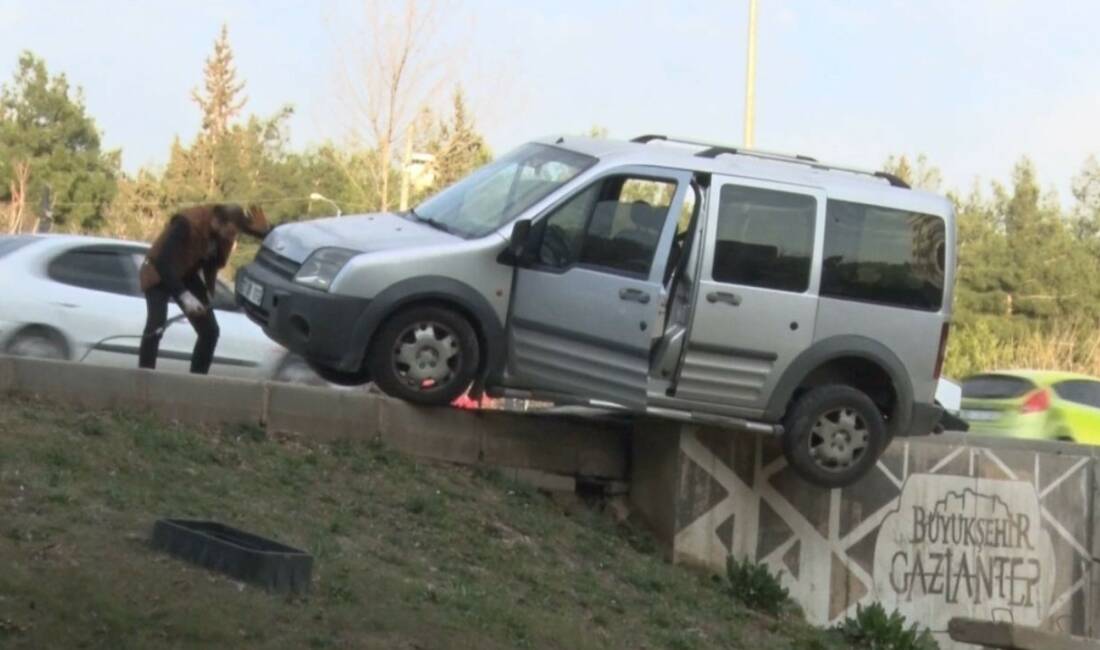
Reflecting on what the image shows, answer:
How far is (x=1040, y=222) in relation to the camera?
51969 mm

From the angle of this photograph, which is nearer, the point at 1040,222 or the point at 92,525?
the point at 92,525

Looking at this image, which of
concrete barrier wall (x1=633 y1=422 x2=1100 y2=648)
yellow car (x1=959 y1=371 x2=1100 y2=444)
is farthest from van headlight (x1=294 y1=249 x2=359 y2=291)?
yellow car (x1=959 y1=371 x2=1100 y2=444)

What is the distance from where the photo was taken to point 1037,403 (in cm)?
1877

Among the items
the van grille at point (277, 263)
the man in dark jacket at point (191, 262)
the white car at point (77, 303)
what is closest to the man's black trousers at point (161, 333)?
the man in dark jacket at point (191, 262)

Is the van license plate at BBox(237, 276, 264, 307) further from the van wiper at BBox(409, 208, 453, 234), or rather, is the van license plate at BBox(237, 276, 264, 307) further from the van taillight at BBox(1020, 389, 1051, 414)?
the van taillight at BBox(1020, 389, 1051, 414)

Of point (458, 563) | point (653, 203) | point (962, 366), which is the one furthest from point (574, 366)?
point (962, 366)

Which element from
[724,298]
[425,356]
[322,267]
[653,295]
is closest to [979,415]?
[724,298]

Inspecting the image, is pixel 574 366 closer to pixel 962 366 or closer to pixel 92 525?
pixel 92 525

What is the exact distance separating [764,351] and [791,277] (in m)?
0.55

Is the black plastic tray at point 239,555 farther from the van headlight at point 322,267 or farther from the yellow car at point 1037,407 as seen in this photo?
the yellow car at point 1037,407

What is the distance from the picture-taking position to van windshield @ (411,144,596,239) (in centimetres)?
1169

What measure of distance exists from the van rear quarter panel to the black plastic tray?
4.98 meters

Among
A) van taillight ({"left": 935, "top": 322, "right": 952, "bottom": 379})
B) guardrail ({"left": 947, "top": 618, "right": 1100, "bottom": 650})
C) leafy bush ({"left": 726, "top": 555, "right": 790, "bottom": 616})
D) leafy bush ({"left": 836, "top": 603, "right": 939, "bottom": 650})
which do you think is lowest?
leafy bush ({"left": 836, "top": 603, "right": 939, "bottom": 650})

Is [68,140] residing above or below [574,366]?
above
